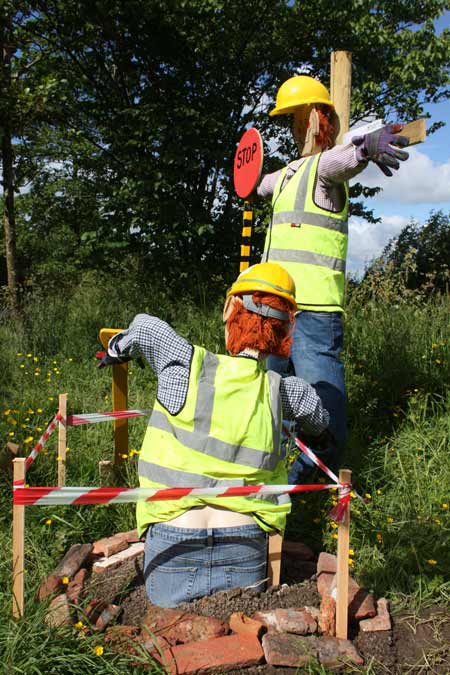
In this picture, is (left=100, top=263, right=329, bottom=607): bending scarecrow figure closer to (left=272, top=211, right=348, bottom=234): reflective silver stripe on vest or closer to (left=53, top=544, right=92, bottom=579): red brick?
(left=53, top=544, right=92, bottom=579): red brick

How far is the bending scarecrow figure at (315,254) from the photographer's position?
9.64ft

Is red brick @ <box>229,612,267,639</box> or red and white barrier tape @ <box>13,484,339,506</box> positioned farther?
red brick @ <box>229,612,267,639</box>

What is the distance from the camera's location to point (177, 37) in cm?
726

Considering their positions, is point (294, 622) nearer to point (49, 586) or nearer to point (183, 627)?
point (183, 627)

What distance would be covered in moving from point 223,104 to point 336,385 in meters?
5.63

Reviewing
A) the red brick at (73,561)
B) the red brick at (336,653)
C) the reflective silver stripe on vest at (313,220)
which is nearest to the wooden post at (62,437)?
the red brick at (73,561)

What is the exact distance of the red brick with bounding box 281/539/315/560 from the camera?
108 inches

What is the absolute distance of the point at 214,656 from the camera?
6.20ft

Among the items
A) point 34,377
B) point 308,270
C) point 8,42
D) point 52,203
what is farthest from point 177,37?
point 308,270

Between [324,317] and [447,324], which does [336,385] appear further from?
[447,324]

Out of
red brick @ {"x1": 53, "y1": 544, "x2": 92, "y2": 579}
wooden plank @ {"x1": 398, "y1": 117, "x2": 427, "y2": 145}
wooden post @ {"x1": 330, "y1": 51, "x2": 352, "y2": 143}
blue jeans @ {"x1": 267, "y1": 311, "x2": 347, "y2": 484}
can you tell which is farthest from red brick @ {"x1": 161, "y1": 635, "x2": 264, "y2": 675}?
wooden post @ {"x1": 330, "y1": 51, "x2": 352, "y2": 143}

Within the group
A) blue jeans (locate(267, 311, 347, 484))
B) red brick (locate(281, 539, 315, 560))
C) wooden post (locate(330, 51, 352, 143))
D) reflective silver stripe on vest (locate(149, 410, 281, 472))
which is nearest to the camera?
reflective silver stripe on vest (locate(149, 410, 281, 472))

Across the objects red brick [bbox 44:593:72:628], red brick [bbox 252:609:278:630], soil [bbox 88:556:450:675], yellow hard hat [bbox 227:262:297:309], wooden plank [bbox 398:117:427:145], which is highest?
wooden plank [bbox 398:117:427:145]

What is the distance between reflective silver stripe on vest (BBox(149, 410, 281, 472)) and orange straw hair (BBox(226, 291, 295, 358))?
35 cm
